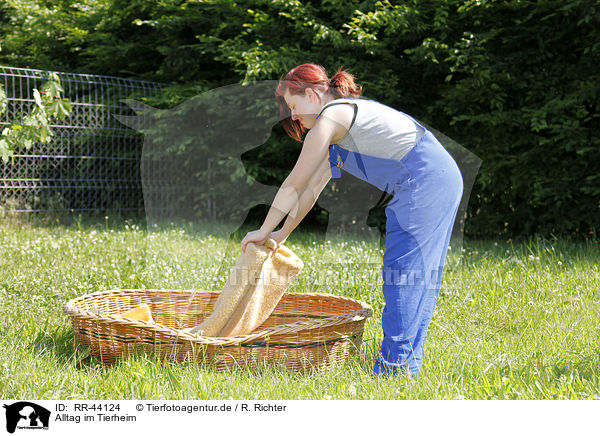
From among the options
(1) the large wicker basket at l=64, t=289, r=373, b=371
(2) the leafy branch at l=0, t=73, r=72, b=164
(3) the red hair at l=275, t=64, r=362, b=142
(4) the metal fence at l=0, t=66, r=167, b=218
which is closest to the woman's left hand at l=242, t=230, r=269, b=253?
(1) the large wicker basket at l=64, t=289, r=373, b=371

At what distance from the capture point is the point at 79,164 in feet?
26.0

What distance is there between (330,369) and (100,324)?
3.32ft

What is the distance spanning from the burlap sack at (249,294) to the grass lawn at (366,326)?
385mm

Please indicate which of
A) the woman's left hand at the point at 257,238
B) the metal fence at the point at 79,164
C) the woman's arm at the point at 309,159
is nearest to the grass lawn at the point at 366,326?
the woman's left hand at the point at 257,238

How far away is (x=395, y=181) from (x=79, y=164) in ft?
21.8

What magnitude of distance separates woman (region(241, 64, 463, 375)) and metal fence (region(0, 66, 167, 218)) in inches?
242

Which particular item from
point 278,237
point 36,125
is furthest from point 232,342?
point 36,125

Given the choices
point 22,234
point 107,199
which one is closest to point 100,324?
point 22,234

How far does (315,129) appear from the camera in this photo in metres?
2.21

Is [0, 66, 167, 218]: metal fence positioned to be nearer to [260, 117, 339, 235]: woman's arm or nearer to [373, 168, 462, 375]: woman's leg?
[260, 117, 339, 235]: woman's arm

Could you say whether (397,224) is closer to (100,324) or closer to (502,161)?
(100,324)

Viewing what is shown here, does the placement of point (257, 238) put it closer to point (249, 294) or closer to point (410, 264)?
point (249, 294)
